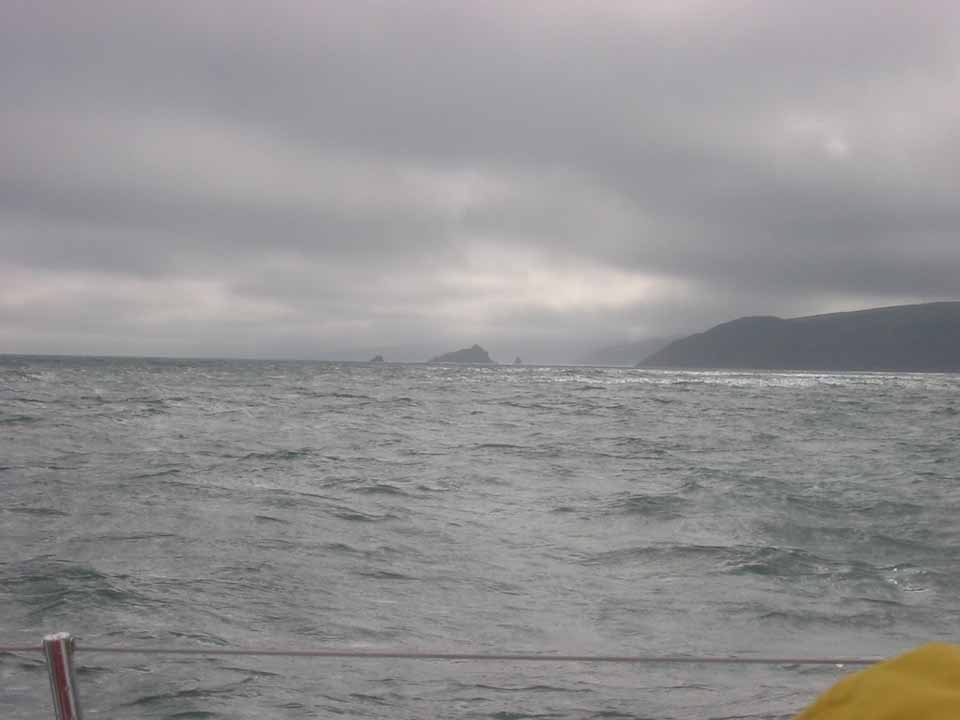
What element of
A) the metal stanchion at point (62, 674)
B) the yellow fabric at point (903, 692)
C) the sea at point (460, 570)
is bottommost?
the sea at point (460, 570)

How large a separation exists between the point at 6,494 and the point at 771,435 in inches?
836

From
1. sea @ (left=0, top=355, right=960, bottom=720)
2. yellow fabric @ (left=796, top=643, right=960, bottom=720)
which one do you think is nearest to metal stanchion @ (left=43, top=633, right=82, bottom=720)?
yellow fabric @ (left=796, top=643, right=960, bottom=720)

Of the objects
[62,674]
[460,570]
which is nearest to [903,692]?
[62,674]

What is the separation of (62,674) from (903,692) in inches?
93.1

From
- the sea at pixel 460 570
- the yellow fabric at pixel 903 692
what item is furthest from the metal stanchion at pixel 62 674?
the sea at pixel 460 570

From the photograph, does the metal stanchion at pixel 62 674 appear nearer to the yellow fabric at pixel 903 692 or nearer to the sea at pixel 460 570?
the yellow fabric at pixel 903 692

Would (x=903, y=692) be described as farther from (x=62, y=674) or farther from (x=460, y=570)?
(x=460, y=570)

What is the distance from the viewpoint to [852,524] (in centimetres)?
1352

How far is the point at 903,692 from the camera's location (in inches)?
70.0

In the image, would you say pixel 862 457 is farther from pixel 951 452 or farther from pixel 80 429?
pixel 80 429

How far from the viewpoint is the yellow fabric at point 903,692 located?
171 centimetres

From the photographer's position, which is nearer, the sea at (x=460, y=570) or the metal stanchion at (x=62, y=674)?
the metal stanchion at (x=62, y=674)

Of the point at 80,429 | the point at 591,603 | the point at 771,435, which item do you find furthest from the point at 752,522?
the point at 80,429

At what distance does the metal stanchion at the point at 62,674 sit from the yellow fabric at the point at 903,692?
6.93ft
